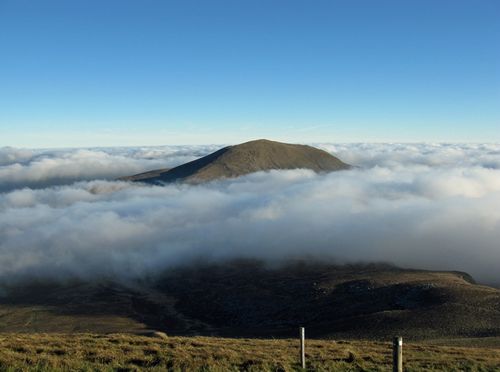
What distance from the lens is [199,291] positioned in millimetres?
158000

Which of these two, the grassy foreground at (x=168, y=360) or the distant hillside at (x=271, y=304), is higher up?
the grassy foreground at (x=168, y=360)

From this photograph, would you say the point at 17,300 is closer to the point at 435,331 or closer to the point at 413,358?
the point at 435,331

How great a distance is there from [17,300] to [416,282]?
5531 inches

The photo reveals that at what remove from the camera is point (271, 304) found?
417 feet

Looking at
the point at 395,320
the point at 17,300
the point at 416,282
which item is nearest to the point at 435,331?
the point at 395,320

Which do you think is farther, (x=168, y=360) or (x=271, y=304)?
(x=271, y=304)

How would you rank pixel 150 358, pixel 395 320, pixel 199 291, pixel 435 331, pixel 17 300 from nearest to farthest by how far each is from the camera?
pixel 150 358 < pixel 435 331 < pixel 395 320 < pixel 199 291 < pixel 17 300

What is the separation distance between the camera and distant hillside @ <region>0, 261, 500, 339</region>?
7456 cm

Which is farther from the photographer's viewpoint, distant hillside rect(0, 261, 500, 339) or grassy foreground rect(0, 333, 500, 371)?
distant hillside rect(0, 261, 500, 339)

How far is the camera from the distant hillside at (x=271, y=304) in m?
74.6

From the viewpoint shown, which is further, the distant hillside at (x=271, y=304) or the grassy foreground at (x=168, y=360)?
the distant hillside at (x=271, y=304)

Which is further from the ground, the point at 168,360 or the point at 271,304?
the point at 168,360

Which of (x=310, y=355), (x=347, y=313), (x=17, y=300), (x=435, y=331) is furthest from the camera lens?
(x=17, y=300)

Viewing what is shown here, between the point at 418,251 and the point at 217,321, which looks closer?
the point at 217,321
